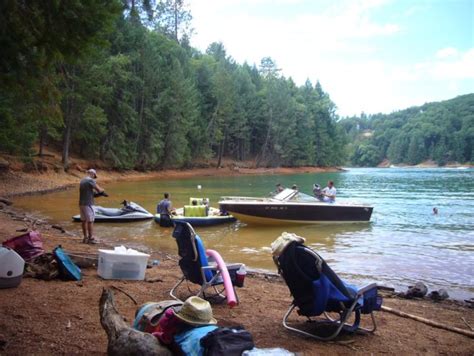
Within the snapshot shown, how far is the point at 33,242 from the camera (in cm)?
682

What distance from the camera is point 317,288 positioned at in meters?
4.42

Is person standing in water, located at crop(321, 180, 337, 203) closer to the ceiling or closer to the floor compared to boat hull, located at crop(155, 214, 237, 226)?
closer to the ceiling

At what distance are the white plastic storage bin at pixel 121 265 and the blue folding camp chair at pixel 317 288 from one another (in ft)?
9.25

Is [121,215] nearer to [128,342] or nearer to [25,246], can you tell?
[25,246]

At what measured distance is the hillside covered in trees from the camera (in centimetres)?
12975

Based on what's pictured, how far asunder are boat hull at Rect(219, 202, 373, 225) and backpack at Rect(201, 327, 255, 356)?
12314 millimetres

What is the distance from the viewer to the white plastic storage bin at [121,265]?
21.2 feet

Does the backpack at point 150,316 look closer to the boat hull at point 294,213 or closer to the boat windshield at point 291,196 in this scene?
the boat hull at point 294,213

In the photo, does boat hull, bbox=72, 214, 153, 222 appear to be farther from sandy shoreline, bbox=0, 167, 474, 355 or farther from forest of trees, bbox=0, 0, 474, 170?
sandy shoreline, bbox=0, 167, 474, 355

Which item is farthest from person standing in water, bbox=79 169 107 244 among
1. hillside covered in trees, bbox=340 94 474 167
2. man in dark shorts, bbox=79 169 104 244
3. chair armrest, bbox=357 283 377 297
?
hillside covered in trees, bbox=340 94 474 167

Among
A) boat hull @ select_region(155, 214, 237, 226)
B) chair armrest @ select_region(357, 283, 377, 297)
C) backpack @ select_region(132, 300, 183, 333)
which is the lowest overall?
boat hull @ select_region(155, 214, 237, 226)

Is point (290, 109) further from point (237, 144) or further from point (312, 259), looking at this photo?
point (312, 259)

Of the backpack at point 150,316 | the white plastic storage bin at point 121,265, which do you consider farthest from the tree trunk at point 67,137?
the backpack at point 150,316

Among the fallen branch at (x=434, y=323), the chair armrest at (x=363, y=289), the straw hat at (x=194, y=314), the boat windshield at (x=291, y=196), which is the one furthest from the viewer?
the boat windshield at (x=291, y=196)
